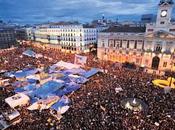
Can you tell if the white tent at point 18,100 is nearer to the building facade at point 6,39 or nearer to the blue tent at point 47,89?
the blue tent at point 47,89

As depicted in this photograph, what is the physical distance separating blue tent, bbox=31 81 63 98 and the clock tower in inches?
1044

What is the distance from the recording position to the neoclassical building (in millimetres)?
36656

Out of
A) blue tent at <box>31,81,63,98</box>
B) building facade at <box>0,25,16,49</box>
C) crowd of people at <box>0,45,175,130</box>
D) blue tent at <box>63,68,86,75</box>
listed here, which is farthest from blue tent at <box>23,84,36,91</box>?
building facade at <box>0,25,16,49</box>

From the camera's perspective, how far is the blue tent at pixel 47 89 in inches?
995

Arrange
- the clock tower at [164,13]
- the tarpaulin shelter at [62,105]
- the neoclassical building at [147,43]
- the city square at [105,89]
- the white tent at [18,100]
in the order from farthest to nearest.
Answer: the neoclassical building at [147,43], the clock tower at [164,13], the white tent at [18,100], the tarpaulin shelter at [62,105], the city square at [105,89]

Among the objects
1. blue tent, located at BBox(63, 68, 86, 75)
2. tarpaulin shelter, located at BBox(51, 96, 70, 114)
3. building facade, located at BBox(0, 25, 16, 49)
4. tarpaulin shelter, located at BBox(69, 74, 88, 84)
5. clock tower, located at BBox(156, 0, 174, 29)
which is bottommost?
tarpaulin shelter, located at BBox(51, 96, 70, 114)

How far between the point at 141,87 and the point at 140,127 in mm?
10711

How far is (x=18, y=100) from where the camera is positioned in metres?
23.1

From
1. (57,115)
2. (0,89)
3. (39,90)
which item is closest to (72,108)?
(57,115)

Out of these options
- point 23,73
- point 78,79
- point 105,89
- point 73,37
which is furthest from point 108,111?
point 73,37

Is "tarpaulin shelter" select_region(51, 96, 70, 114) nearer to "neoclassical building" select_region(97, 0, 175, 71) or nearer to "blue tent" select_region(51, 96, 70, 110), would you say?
"blue tent" select_region(51, 96, 70, 110)

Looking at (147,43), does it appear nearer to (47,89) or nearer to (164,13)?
(164,13)

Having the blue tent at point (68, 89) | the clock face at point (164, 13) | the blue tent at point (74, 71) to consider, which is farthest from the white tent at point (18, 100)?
the clock face at point (164, 13)

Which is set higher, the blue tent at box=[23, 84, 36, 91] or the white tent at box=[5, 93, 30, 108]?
the blue tent at box=[23, 84, 36, 91]
